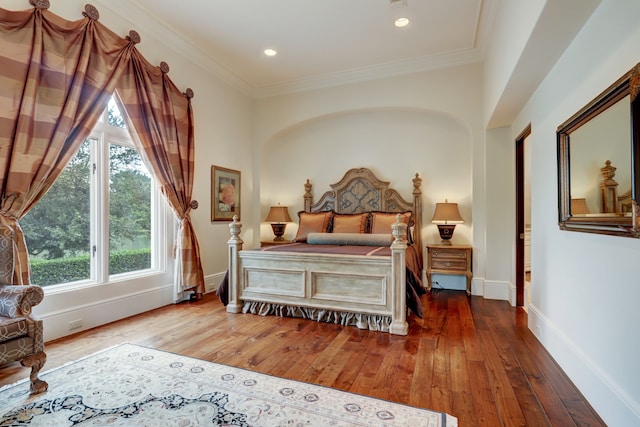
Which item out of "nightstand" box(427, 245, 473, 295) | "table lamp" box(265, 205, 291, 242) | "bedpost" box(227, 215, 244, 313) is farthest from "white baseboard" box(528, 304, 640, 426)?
"table lamp" box(265, 205, 291, 242)

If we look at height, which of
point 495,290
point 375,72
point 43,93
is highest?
point 375,72

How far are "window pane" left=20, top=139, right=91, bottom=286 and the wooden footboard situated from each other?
1.42 m

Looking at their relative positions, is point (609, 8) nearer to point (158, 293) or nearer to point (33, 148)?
point (33, 148)

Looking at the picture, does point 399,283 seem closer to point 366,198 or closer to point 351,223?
point 351,223

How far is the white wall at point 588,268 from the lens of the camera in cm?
154

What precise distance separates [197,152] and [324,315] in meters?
2.76

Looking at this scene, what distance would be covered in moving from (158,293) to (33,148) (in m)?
1.98

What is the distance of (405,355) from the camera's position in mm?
2490

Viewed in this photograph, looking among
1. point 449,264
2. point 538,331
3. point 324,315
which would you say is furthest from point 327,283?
point 449,264

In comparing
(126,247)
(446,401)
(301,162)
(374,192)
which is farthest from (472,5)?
(126,247)

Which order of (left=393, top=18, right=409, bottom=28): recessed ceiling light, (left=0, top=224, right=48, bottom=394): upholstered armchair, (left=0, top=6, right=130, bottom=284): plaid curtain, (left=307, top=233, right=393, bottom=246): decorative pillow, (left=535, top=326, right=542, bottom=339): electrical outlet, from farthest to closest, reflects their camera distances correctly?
(left=307, top=233, right=393, bottom=246): decorative pillow
(left=393, top=18, right=409, bottom=28): recessed ceiling light
(left=535, top=326, right=542, bottom=339): electrical outlet
(left=0, top=6, right=130, bottom=284): plaid curtain
(left=0, top=224, right=48, bottom=394): upholstered armchair

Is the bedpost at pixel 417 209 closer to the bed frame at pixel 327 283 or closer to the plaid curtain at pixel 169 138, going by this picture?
the bed frame at pixel 327 283

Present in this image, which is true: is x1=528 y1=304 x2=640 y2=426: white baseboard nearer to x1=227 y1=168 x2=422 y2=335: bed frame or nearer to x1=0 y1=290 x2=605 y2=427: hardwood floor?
x1=0 y1=290 x2=605 y2=427: hardwood floor

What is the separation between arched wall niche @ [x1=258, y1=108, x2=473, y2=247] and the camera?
4828 millimetres
